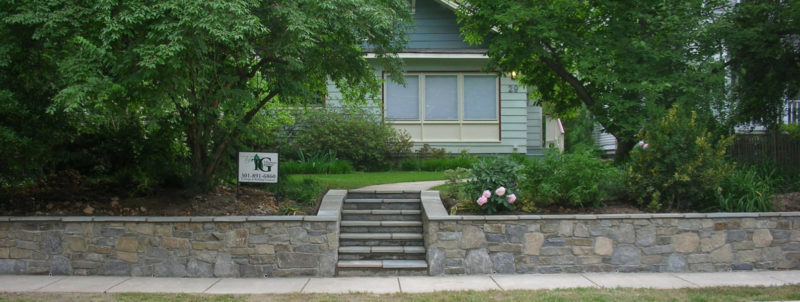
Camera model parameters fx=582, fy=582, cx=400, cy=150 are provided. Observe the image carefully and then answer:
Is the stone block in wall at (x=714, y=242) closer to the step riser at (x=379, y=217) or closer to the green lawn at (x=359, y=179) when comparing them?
the step riser at (x=379, y=217)

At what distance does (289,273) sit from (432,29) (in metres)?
10.5

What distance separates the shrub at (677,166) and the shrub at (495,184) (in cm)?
174

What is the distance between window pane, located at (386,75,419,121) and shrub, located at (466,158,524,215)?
27.1ft

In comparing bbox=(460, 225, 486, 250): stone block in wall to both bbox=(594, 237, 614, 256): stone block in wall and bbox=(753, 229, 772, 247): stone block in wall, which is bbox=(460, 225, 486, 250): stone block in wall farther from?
bbox=(753, 229, 772, 247): stone block in wall

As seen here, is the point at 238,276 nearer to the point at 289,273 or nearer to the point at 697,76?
the point at 289,273

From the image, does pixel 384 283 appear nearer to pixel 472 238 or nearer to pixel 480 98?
pixel 472 238

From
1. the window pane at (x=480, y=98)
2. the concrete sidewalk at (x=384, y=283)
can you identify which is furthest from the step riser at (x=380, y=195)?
the window pane at (x=480, y=98)

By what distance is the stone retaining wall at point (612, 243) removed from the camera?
7.54 meters

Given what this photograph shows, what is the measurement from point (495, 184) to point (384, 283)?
218cm

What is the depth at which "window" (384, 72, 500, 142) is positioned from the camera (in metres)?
16.5

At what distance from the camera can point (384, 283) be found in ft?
22.9

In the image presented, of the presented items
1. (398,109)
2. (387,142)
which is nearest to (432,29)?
(398,109)

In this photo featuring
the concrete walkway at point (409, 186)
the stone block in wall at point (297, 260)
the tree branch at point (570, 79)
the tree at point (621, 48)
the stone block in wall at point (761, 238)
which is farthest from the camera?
the tree branch at point (570, 79)

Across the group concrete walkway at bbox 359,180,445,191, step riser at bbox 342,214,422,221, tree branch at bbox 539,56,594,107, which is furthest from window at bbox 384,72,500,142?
step riser at bbox 342,214,422,221
